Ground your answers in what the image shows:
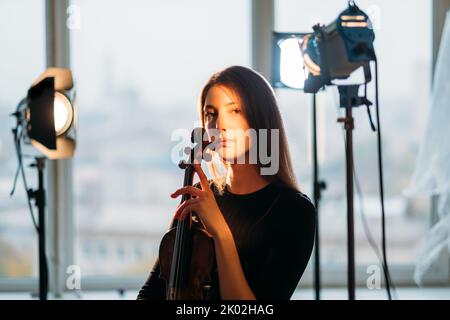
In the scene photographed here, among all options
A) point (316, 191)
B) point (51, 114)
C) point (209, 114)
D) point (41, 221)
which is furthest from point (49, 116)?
point (316, 191)

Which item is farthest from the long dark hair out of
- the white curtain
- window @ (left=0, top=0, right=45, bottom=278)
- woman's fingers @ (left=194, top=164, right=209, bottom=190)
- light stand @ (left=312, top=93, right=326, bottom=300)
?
window @ (left=0, top=0, right=45, bottom=278)

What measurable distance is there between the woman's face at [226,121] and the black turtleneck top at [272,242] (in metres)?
0.13

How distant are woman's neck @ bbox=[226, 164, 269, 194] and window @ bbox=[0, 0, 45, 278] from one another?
164cm

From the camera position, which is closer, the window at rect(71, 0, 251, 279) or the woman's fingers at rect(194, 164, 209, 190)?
the woman's fingers at rect(194, 164, 209, 190)

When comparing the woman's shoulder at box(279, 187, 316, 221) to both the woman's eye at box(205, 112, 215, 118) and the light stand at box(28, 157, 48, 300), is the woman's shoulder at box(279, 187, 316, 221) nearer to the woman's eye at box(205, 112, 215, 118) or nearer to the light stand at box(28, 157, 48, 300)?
the woman's eye at box(205, 112, 215, 118)

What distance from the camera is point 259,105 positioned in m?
1.52

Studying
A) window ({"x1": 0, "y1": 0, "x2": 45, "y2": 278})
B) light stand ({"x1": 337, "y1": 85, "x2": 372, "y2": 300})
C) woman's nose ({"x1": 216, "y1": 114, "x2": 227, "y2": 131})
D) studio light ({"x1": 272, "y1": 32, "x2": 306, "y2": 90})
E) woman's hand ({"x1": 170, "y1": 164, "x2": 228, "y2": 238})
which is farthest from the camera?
window ({"x1": 0, "y1": 0, "x2": 45, "y2": 278})

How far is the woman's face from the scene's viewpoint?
152cm

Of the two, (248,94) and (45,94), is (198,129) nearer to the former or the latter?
(248,94)

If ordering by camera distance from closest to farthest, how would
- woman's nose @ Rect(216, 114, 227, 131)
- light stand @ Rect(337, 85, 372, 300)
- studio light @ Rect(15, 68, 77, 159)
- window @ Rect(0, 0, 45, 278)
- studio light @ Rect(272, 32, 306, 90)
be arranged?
1. woman's nose @ Rect(216, 114, 227, 131)
2. light stand @ Rect(337, 85, 372, 300)
3. studio light @ Rect(15, 68, 77, 159)
4. studio light @ Rect(272, 32, 306, 90)
5. window @ Rect(0, 0, 45, 278)

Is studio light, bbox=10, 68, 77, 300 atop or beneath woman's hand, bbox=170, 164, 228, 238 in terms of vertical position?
atop

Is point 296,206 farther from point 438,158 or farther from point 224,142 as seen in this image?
point 438,158

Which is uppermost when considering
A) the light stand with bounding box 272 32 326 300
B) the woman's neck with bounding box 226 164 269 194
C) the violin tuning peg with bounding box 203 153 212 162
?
the light stand with bounding box 272 32 326 300
